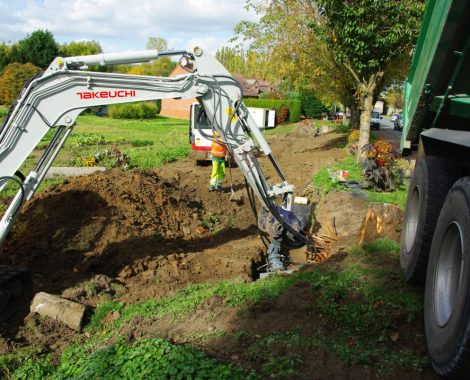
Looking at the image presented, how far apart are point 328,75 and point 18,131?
15.1 meters

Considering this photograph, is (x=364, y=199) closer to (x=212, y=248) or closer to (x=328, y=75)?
(x=212, y=248)

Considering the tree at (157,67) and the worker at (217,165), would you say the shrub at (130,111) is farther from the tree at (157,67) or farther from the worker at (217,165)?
the worker at (217,165)

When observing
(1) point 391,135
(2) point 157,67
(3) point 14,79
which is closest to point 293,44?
(1) point 391,135

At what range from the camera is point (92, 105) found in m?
5.66

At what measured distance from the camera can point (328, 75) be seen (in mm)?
18547

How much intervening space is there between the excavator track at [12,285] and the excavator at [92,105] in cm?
1

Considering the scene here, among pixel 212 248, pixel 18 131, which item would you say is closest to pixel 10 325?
pixel 18 131

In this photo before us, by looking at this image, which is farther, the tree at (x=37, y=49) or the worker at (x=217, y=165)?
the tree at (x=37, y=49)

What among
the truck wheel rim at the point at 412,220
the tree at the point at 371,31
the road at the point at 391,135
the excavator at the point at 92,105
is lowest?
the road at the point at 391,135

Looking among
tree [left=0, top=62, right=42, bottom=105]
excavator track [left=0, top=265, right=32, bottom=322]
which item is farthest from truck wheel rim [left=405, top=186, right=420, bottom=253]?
tree [left=0, top=62, right=42, bottom=105]

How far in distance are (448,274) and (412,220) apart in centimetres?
191

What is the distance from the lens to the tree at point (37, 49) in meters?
55.3

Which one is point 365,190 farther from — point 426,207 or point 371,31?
point 371,31

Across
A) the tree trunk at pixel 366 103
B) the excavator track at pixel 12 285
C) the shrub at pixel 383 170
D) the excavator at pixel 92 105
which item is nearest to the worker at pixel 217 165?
the shrub at pixel 383 170
